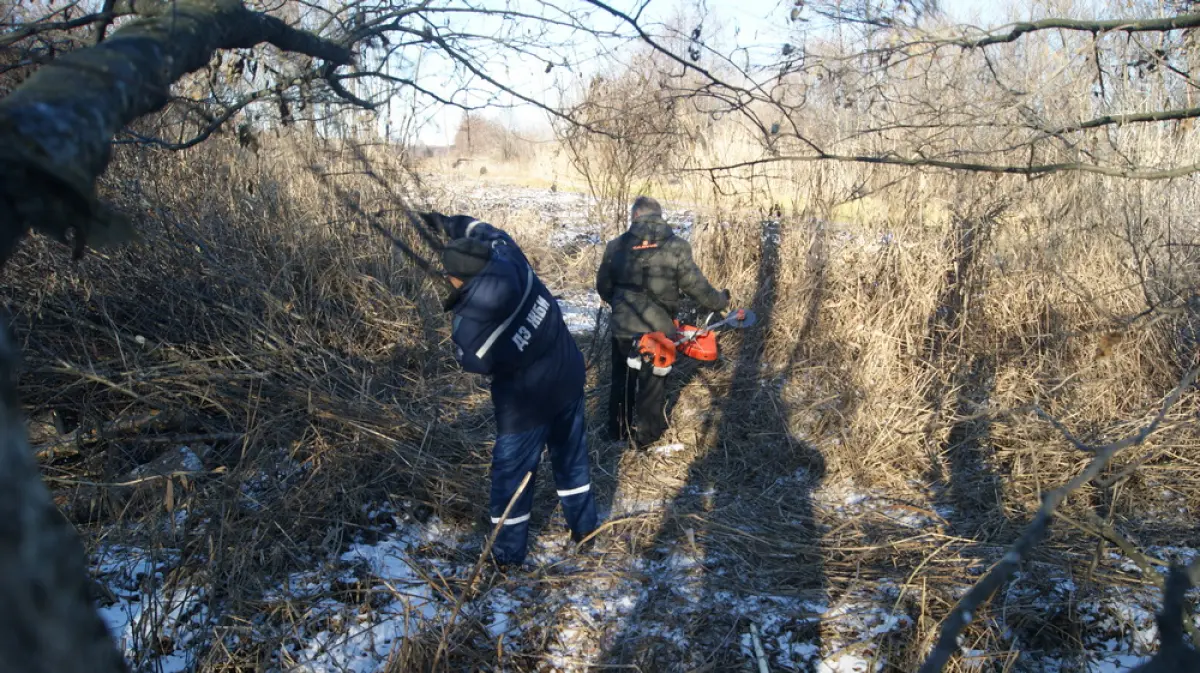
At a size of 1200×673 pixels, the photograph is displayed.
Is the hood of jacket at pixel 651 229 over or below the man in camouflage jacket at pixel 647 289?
over

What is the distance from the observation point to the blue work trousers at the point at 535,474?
12.2 feet

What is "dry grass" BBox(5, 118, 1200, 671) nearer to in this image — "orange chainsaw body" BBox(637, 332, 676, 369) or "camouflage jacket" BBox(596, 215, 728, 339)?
"orange chainsaw body" BBox(637, 332, 676, 369)

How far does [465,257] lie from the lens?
11.0 feet

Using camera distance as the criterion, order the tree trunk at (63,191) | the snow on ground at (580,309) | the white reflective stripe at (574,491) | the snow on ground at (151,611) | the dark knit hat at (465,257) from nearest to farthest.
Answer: the tree trunk at (63,191) < the snow on ground at (151,611) < the dark knit hat at (465,257) < the white reflective stripe at (574,491) < the snow on ground at (580,309)

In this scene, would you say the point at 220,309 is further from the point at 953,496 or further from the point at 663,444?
the point at 953,496

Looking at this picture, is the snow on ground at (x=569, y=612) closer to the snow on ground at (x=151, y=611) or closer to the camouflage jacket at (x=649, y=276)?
the snow on ground at (x=151, y=611)

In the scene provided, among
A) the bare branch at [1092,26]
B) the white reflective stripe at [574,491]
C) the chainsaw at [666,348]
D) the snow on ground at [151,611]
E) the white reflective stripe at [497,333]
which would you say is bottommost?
the snow on ground at [151,611]

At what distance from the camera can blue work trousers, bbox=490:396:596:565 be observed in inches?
147

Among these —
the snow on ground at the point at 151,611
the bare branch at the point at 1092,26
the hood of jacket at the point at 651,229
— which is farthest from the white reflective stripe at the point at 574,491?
→ the bare branch at the point at 1092,26

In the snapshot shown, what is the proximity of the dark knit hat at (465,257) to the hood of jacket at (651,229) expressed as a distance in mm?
1998

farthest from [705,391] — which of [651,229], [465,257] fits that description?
[465,257]

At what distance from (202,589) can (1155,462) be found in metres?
5.40

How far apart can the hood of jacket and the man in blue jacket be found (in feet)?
5.11

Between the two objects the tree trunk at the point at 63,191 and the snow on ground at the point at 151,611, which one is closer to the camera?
the tree trunk at the point at 63,191
